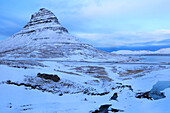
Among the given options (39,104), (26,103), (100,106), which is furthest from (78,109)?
(26,103)

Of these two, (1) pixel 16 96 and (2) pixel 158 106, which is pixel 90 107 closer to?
(2) pixel 158 106

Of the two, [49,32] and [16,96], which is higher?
[49,32]

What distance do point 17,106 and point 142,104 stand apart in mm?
9697

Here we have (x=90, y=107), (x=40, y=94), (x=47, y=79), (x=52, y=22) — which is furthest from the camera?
(x=52, y=22)

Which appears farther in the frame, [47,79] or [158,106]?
[47,79]

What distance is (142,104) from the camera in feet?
36.8

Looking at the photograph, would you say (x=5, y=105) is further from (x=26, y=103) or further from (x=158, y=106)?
(x=158, y=106)

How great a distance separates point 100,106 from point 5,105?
7122 mm

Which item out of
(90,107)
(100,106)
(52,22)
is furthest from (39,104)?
(52,22)

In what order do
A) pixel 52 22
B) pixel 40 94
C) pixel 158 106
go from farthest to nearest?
pixel 52 22, pixel 40 94, pixel 158 106

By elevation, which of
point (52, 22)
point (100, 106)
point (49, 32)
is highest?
point (52, 22)

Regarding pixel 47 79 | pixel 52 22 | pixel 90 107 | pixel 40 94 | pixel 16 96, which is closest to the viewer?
pixel 90 107

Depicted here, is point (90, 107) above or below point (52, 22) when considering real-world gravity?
below

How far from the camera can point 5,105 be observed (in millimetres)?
10242
